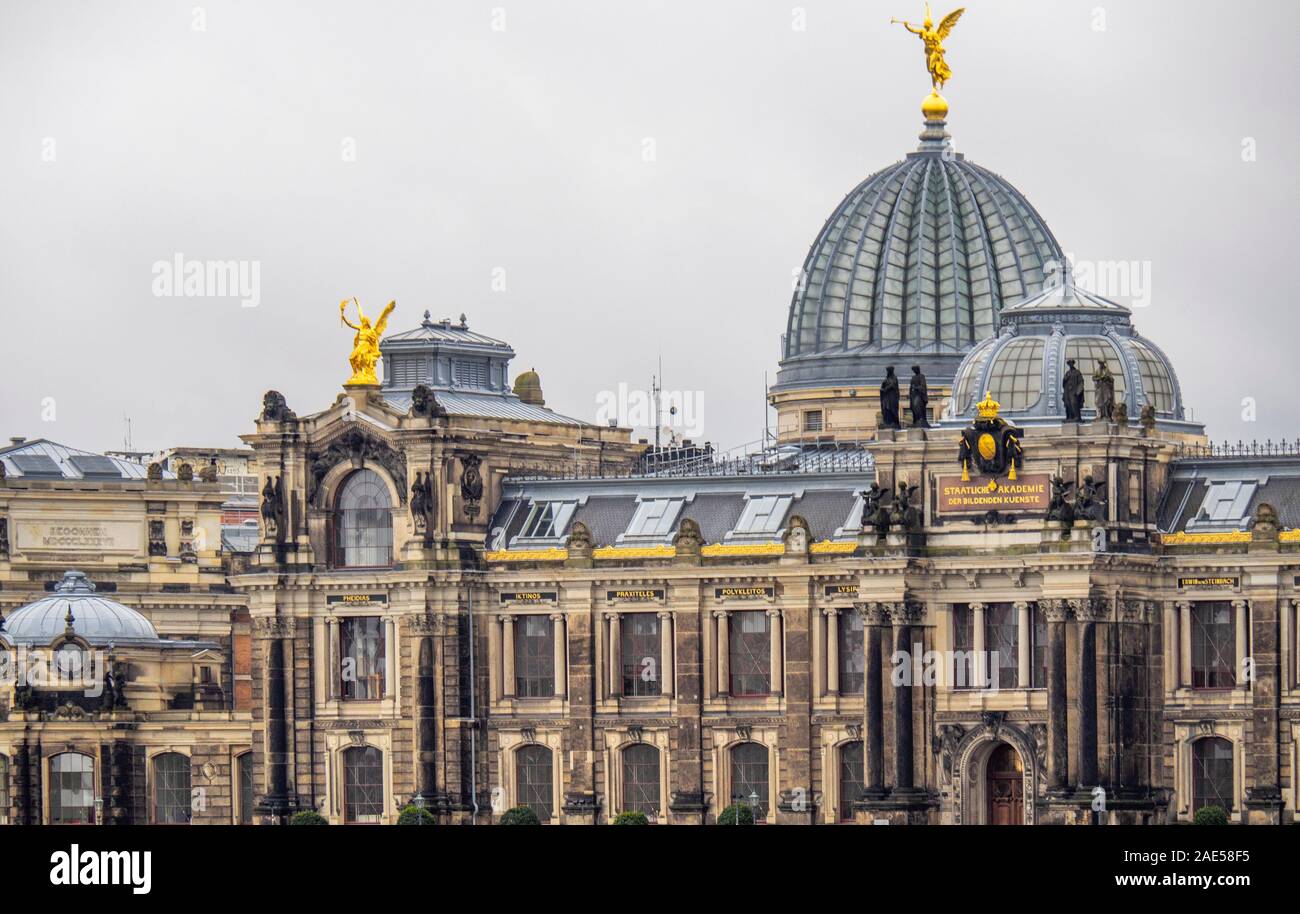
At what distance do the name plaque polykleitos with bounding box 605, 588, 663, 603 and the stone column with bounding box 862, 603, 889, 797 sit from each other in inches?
440

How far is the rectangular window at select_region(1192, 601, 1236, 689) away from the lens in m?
154

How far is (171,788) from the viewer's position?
176125mm

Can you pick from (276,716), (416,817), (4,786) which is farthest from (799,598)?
(4,786)

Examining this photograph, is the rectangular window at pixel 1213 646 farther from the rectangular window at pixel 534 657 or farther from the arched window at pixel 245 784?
the arched window at pixel 245 784

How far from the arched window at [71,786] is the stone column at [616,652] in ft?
80.2

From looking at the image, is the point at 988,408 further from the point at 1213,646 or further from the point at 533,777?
the point at 533,777

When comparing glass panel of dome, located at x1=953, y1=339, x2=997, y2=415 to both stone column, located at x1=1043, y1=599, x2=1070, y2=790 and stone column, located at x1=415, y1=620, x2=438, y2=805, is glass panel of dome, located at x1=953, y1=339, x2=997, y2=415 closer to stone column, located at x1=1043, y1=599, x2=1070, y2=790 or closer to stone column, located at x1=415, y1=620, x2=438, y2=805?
stone column, located at x1=1043, y1=599, x2=1070, y2=790

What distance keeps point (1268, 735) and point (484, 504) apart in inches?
1415

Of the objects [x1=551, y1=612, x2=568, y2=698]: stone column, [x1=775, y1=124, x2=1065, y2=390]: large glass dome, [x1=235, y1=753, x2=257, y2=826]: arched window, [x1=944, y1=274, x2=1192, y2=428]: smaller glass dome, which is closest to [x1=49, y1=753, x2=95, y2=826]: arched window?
[x1=235, y1=753, x2=257, y2=826]: arched window
